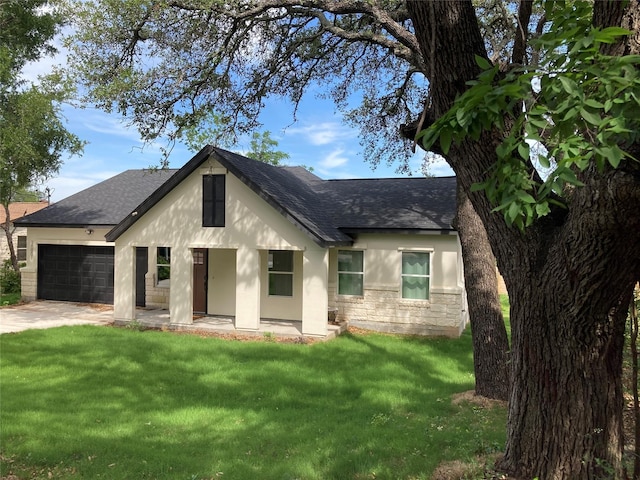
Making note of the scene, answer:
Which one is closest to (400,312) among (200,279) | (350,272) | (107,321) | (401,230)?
(350,272)

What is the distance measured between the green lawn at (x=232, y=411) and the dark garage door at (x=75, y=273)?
21.7 ft

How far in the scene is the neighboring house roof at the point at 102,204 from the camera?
18.7 m

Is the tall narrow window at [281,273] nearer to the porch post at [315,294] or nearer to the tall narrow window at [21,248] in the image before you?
the porch post at [315,294]

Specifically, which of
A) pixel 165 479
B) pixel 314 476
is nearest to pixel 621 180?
pixel 314 476

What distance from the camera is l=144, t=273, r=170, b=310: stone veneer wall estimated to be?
18.0 metres

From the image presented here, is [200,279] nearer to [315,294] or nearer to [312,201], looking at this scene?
[312,201]

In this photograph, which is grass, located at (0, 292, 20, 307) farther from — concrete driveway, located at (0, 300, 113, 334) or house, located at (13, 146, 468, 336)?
house, located at (13, 146, 468, 336)

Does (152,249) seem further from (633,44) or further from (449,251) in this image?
(633,44)

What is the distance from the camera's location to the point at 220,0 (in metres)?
8.34

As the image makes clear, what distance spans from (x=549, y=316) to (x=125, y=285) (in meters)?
13.8

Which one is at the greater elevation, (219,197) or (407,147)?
(407,147)

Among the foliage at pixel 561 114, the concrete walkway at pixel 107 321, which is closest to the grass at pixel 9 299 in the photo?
the concrete walkway at pixel 107 321

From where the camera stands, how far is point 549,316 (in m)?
3.75

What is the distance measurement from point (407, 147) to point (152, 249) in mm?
10587
